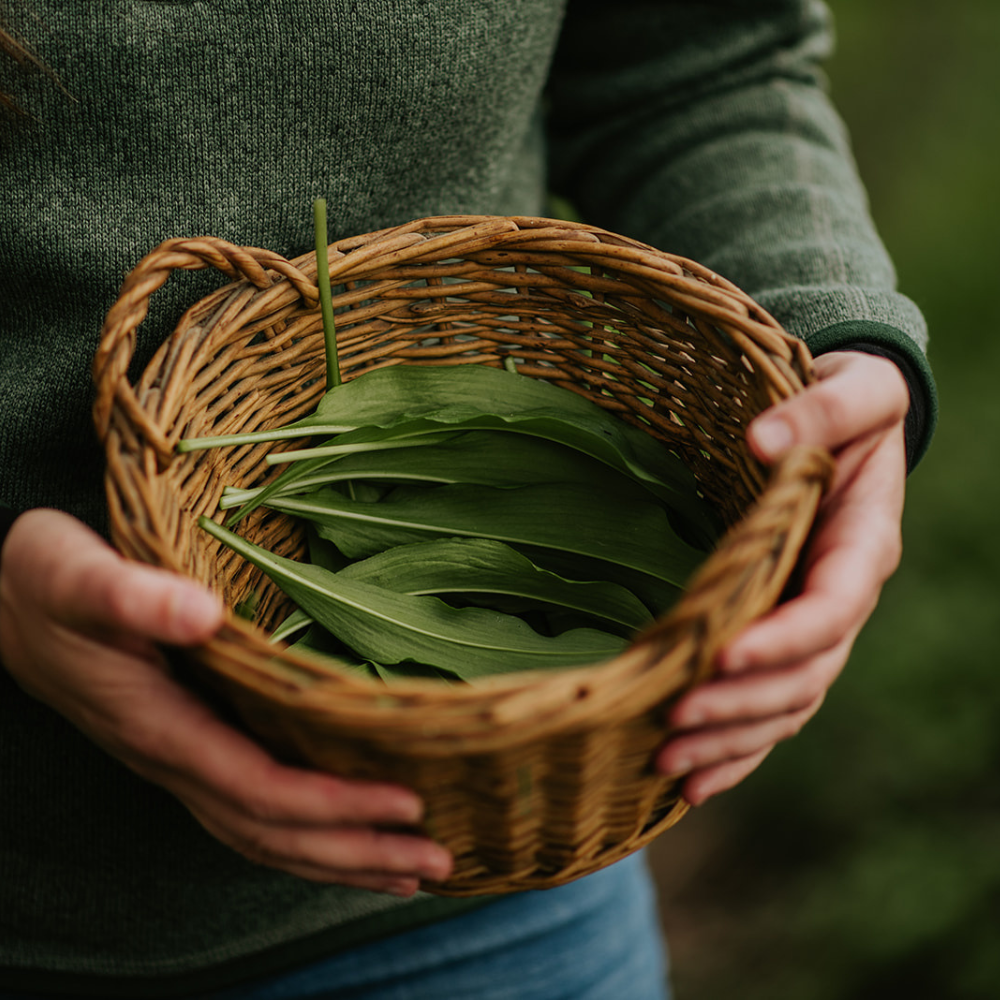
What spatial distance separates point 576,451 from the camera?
568mm

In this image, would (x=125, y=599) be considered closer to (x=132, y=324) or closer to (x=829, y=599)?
(x=132, y=324)

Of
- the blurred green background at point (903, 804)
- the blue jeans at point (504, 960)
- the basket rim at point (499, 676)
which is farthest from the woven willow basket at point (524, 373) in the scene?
the blurred green background at point (903, 804)

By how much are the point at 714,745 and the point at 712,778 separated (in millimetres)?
44

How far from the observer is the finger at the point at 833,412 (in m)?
0.40

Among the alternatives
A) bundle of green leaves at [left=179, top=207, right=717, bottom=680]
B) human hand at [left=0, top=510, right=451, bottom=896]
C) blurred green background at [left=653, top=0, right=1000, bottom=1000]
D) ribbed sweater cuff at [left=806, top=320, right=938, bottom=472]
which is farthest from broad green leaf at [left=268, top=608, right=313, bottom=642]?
blurred green background at [left=653, top=0, right=1000, bottom=1000]

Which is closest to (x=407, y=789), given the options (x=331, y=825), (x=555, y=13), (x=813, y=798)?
(x=331, y=825)

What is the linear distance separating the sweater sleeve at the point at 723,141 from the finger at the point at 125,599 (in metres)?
0.42

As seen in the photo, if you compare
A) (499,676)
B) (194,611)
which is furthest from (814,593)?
(194,611)

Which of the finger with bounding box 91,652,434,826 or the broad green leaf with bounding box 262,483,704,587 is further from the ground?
the finger with bounding box 91,652,434,826

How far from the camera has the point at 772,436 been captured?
0.40 meters

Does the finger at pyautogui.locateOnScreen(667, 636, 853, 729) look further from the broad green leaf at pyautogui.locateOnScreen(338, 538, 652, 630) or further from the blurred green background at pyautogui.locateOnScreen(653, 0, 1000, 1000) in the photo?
the blurred green background at pyautogui.locateOnScreen(653, 0, 1000, 1000)

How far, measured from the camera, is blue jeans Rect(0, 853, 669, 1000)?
2.10ft

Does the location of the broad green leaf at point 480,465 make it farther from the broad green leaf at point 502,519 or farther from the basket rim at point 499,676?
the basket rim at point 499,676

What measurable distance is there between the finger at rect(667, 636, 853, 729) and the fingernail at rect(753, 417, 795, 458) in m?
0.09
